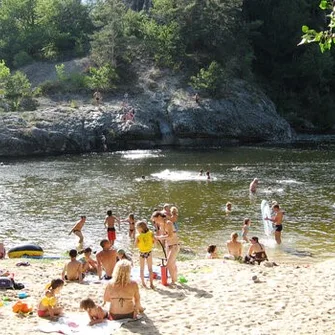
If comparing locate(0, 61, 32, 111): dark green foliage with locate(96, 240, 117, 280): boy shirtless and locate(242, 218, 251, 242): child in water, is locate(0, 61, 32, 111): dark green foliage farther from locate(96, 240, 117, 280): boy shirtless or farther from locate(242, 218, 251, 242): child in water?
locate(96, 240, 117, 280): boy shirtless

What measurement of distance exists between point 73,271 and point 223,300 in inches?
168

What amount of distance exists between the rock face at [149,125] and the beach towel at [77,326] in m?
36.0

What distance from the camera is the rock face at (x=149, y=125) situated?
151 ft

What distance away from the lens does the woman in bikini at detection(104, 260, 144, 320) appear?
10.4m

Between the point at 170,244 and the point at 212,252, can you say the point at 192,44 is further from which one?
the point at 170,244

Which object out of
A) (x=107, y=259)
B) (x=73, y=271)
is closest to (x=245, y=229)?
(x=107, y=259)

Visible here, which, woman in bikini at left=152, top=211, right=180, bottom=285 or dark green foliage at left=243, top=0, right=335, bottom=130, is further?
dark green foliage at left=243, top=0, right=335, bottom=130

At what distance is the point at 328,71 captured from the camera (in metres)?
63.7

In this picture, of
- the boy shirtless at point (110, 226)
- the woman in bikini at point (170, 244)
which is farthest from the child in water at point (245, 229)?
the woman in bikini at point (170, 244)

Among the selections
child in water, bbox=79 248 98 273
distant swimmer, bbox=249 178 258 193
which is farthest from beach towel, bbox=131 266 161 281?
distant swimmer, bbox=249 178 258 193

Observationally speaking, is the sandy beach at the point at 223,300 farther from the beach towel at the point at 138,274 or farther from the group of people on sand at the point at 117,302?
the beach towel at the point at 138,274

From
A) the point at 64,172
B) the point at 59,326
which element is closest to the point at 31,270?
the point at 59,326

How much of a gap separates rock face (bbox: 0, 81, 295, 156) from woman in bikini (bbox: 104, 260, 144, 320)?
36.4 meters

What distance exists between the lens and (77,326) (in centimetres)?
1054
